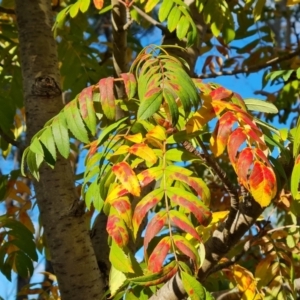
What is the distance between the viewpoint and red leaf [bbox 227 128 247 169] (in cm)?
73

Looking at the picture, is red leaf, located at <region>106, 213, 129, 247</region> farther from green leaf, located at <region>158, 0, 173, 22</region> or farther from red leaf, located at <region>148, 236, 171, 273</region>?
green leaf, located at <region>158, 0, 173, 22</region>

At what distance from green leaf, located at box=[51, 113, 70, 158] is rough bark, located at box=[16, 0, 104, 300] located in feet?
1.02

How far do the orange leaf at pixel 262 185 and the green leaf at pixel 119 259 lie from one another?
23 centimetres

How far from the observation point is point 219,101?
2.67ft

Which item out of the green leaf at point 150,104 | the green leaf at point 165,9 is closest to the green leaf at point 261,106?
the green leaf at point 150,104

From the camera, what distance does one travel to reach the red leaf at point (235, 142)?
727 millimetres

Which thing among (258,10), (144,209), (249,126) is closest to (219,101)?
(249,126)

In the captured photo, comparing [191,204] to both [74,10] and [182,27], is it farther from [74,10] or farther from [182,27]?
[74,10]

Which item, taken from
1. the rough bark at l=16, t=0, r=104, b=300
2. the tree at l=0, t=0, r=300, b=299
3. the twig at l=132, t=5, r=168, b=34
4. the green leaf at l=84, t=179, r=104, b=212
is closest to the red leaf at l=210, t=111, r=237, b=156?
the tree at l=0, t=0, r=300, b=299

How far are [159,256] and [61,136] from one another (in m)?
0.29

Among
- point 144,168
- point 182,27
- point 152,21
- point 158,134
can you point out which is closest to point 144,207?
point 158,134

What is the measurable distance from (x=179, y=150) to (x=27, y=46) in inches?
28.1

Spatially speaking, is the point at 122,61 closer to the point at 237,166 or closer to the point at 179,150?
the point at 179,150

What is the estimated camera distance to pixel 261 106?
0.92 meters
